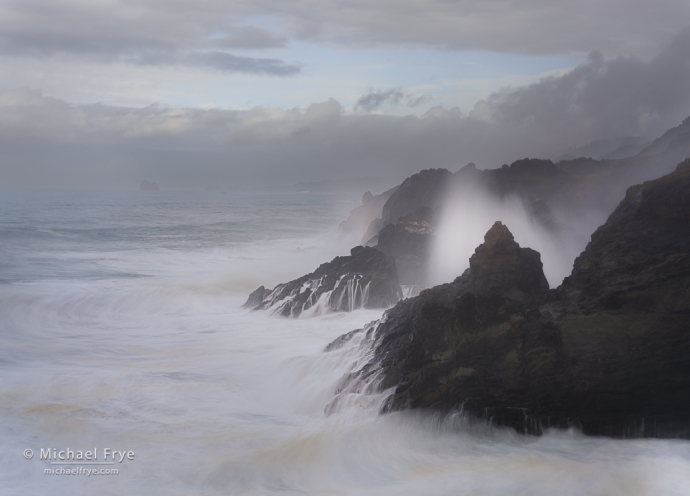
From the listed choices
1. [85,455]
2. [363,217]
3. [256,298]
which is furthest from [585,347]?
[363,217]

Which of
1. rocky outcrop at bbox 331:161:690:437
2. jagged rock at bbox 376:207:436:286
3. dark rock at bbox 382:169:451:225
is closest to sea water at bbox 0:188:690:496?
rocky outcrop at bbox 331:161:690:437

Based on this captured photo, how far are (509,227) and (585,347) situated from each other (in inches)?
555

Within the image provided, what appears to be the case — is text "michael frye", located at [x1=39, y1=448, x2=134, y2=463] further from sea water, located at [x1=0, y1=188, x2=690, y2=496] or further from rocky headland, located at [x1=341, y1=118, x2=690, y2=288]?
rocky headland, located at [x1=341, y1=118, x2=690, y2=288]

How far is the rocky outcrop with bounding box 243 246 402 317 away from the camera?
16328mm

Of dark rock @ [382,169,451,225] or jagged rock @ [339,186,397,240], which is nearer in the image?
dark rock @ [382,169,451,225]

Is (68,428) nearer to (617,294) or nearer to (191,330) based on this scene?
(191,330)

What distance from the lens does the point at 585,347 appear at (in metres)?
8.52

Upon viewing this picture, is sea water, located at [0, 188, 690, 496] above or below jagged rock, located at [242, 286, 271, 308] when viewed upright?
below

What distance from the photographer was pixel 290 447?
8414 mm

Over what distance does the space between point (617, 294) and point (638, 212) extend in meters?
1.81

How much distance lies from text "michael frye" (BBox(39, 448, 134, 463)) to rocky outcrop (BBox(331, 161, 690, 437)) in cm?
366

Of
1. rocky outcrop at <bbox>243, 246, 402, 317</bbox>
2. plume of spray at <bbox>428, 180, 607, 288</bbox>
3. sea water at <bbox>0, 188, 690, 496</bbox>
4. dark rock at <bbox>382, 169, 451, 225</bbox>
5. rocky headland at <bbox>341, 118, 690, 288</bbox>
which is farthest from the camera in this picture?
dark rock at <bbox>382, 169, 451, 225</bbox>

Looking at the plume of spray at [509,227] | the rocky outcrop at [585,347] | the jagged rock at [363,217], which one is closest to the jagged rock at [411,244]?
the plume of spray at [509,227]

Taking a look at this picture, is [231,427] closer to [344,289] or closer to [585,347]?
[585,347]
